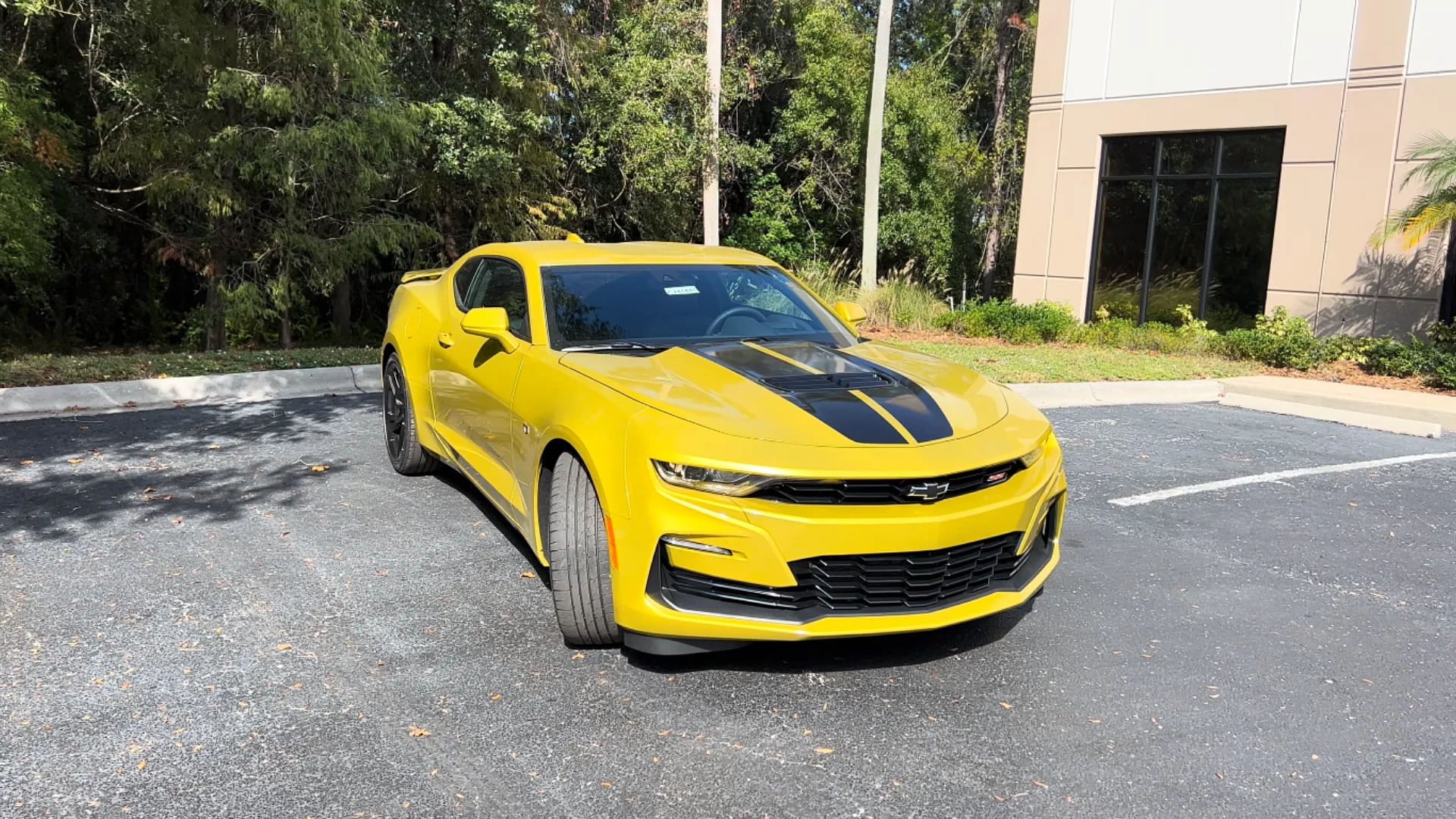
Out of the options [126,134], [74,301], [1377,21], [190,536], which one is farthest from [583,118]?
[190,536]

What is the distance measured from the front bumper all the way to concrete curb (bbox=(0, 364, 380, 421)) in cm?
668

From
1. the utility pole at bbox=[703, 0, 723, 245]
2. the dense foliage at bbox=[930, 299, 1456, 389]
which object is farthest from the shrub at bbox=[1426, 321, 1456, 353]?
the utility pole at bbox=[703, 0, 723, 245]

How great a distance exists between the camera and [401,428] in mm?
6172

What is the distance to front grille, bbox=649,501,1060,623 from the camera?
3256 millimetres

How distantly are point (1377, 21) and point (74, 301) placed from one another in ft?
71.1

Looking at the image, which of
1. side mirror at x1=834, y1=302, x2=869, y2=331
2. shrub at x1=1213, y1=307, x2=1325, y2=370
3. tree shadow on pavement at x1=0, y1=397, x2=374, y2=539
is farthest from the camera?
shrub at x1=1213, y1=307, x2=1325, y2=370

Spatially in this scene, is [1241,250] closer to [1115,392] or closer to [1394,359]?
[1394,359]

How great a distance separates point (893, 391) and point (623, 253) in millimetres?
1875

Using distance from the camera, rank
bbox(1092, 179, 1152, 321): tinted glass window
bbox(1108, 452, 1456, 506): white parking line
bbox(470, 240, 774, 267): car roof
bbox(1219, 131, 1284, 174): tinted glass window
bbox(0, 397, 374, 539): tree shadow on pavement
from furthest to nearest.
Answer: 1. bbox(1092, 179, 1152, 321): tinted glass window
2. bbox(1219, 131, 1284, 174): tinted glass window
3. bbox(1108, 452, 1456, 506): white parking line
4. bbox(0, 397, 374, 539): tree shadow on pavement
5. bbox(470, 240, 774, 267): car roof

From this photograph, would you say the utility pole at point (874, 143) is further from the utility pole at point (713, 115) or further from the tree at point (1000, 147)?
the tree at point (1000, 147)

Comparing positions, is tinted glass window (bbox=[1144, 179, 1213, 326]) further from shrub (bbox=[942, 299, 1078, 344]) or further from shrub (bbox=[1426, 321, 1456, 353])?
shrub (bbox=[1426, 321, 1456, 353])

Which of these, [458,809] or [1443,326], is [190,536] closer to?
[458,809]

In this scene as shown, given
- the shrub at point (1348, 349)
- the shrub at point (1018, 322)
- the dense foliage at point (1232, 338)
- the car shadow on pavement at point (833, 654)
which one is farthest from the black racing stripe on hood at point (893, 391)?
the shrub at point (1018, 322)

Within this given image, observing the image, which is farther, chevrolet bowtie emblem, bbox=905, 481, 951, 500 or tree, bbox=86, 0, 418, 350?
tree, bbox=86, 0, 418, 350
